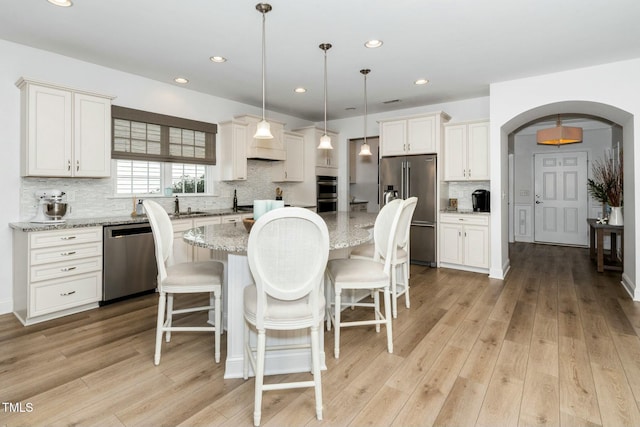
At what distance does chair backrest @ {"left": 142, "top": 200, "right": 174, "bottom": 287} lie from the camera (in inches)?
85.4

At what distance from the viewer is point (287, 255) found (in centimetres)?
162

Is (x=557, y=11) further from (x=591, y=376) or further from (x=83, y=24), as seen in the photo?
(x=83, y=24)

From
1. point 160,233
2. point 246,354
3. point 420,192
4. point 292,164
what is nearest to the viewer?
point 246,354

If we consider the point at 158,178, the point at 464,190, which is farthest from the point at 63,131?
the point at 464,190

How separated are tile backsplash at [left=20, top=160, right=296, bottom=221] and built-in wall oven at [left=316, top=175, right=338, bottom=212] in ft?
3.69

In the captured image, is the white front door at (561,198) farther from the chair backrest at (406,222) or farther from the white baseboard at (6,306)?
the white baseboard at (6,306)

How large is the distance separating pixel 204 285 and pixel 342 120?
16.8ft

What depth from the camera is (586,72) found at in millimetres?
3891

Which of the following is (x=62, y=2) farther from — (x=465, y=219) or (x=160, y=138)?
(x=465, y=219)

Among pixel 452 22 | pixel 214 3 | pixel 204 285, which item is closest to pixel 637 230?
pixel 452 22

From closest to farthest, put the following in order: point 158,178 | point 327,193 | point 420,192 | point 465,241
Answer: point 158,178, point 465,241, point 420,192, point 327,193

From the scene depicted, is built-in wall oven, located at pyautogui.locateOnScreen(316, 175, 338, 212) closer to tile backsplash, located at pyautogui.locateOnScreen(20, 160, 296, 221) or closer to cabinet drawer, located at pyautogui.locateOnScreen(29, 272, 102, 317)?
tile backsplash, located at pyautogui.locateOnScreen(20, 160, 296, 221)

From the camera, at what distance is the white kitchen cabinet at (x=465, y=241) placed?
4.72 metres

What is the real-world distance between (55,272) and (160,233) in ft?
5.36
